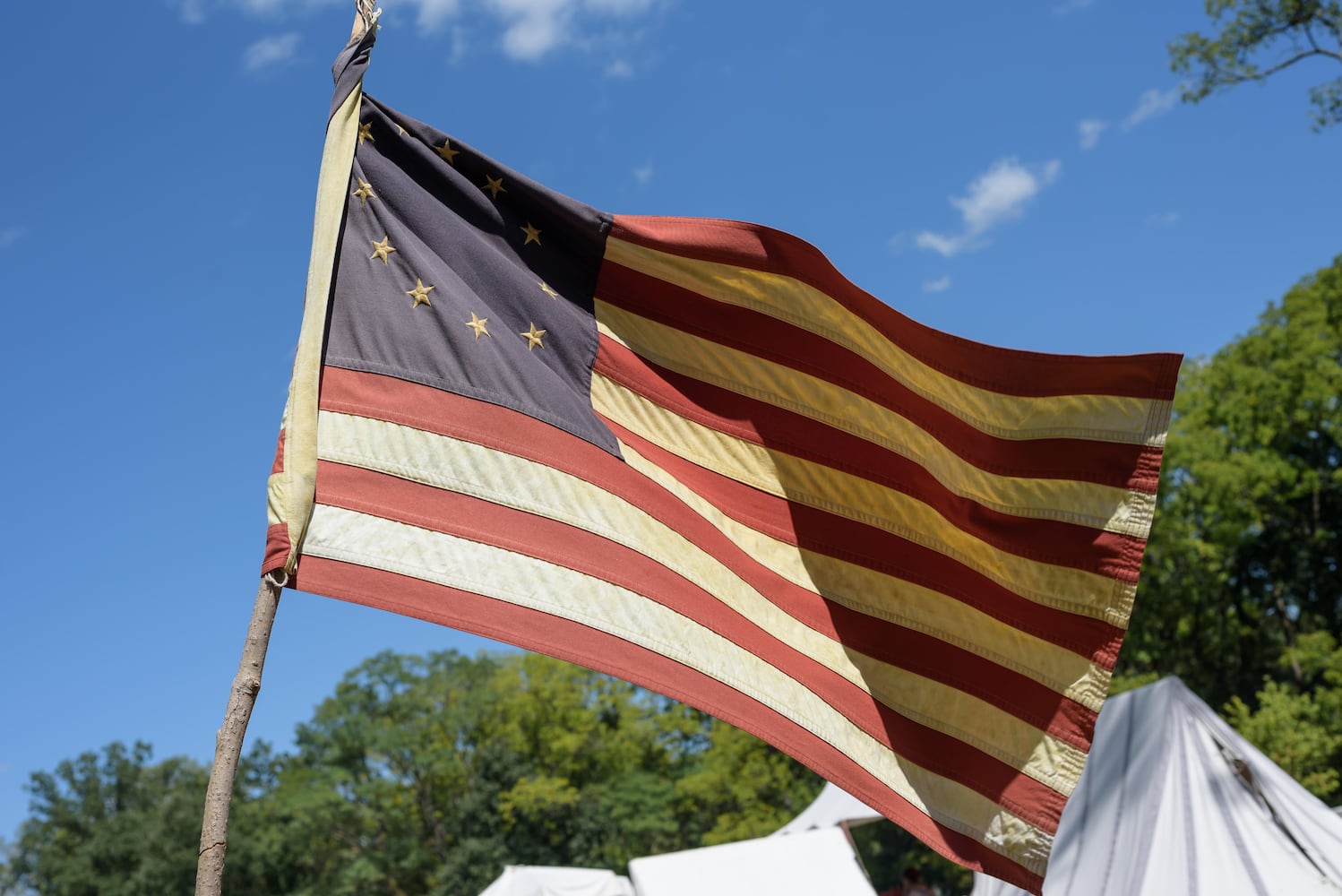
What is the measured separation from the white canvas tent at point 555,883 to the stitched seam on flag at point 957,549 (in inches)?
504

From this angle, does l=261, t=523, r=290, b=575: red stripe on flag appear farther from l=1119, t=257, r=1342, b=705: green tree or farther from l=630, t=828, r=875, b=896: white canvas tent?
l=1119, t=257, r=1342, b=705: green tree

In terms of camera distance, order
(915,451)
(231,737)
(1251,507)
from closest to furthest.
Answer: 1. (231,737)
2. (915,451)
3. (1251,507)

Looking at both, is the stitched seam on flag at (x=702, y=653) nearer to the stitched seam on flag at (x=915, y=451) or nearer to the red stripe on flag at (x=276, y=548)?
the red stripe on flag at (x=276, y=548)

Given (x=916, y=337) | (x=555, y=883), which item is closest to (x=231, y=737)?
(x=916, y=337)

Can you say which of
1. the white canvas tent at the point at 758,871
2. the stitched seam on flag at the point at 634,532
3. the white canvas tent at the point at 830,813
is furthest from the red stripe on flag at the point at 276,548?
the white canvas tent at the point at 830,813

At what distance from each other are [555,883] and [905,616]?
13354 millimetres

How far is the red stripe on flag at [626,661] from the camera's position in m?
4.13

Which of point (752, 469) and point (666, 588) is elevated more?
point (752, 469)

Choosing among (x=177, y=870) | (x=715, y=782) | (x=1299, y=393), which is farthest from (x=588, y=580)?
(x=177, y=870)

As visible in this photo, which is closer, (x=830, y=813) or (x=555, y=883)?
(x=555, y=883)

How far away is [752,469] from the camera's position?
5.73m

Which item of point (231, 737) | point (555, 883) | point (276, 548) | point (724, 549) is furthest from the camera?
point (555, 883)

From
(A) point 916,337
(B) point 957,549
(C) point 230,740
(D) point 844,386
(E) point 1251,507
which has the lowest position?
(C) point 230,740

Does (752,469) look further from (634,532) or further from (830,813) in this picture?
(830,813)
